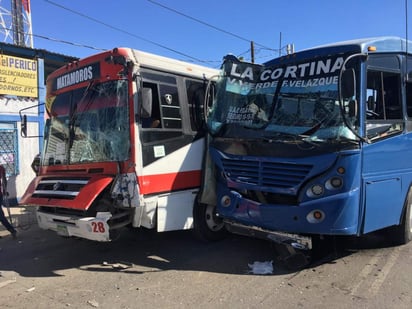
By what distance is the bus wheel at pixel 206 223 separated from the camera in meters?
6.60

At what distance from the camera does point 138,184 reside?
5.48 meters

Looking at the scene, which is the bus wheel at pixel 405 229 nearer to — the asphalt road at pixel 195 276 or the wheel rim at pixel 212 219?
the asphalt road at pixel 195 276

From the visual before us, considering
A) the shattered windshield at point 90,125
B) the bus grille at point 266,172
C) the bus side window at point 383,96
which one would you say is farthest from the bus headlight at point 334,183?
the shattered windshield at point 90,125

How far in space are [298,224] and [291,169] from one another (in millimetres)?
700

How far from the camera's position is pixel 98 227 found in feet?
17.6

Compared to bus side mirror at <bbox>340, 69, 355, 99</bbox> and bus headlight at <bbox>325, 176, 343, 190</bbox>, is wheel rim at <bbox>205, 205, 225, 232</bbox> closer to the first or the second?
bus headlight at <bbox>325, 176, 343, 190</bbox>

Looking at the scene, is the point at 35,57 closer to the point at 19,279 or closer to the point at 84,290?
the point at 19,279

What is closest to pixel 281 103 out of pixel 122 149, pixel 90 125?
pixel 122 149

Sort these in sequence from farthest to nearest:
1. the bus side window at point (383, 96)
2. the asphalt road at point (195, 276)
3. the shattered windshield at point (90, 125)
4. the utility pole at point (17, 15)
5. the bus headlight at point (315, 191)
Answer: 1. the utility pole at point (17, 15)
2. the shattered windshield at point (90, 125)
3. the bus side window at point (383, 96)
4. the bus headlight at point (315, 191)
5. the asphalt road at point (195, 276)

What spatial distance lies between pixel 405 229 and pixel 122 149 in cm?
443

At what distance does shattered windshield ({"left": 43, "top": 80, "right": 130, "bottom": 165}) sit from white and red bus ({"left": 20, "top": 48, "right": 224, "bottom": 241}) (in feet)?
0.05

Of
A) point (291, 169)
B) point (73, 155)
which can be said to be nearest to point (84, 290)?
point (73, 155)

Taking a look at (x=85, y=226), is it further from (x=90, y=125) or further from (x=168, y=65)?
(x=168, y=65)

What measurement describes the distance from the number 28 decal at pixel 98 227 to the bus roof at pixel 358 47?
338 cm
